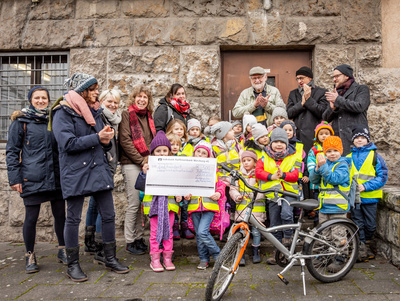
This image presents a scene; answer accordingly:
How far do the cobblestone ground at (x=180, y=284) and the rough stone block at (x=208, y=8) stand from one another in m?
3.56

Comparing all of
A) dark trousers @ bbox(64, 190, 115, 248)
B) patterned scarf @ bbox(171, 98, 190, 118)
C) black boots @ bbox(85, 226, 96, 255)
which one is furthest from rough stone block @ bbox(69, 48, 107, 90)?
dark trousers @ bbox(64, 190, 115, 248)

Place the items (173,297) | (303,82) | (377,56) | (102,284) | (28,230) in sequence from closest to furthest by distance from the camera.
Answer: (173,297)
(102,284)
(28,230)
(303,82)
(377,56)

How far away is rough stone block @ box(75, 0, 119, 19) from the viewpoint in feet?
18.6

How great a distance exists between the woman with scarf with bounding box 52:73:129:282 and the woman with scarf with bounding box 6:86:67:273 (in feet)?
1.29

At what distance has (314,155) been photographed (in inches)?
173

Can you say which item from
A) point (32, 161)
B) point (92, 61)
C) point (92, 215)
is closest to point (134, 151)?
point (92, 215)

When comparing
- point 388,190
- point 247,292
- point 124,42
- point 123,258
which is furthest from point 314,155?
point 124,42

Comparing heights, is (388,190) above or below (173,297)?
above

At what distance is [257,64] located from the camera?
5746 mm

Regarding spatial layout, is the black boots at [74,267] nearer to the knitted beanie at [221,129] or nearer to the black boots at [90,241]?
the black boots at [90,241]

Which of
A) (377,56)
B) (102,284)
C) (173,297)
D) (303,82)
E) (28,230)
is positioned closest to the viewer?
(173,297)

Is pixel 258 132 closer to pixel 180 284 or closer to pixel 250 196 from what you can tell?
pixel 250 196

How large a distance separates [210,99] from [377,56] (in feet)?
8.19

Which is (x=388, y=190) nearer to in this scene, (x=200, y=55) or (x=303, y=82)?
(x=303, y=82)
